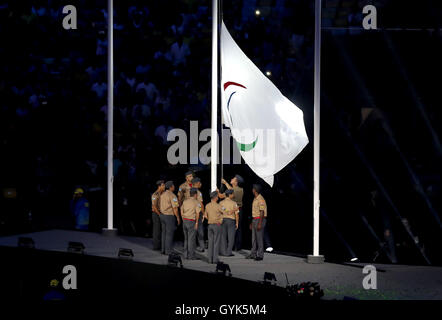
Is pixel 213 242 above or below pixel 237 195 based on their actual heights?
below

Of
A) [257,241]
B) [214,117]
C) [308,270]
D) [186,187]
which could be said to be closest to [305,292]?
[308,270]

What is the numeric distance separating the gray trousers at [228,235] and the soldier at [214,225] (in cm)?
42

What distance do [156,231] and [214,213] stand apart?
65.4 inches

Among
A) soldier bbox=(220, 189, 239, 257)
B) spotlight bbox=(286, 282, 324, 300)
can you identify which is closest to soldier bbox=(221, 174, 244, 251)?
soldier bbox=(220, 189, 239, 257)

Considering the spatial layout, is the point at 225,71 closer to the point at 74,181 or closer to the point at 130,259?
the point at 130,259

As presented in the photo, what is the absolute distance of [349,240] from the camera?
58.6 ft

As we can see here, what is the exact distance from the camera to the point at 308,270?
13.5 m

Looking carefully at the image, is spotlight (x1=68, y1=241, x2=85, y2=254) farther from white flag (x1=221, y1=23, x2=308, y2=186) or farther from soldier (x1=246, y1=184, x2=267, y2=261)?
white flag (x1=221, y1=23, x2=308, y2=186)

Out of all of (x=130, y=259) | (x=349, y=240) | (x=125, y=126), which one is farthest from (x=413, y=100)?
(x=130, y=259)

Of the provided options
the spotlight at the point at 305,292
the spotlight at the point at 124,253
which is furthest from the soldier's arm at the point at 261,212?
the spotlight at the point at 305,292

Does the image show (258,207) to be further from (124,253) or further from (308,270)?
(124,253)

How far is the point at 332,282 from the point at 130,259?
3.05 meters

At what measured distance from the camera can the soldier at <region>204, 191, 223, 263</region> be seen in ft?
45.8

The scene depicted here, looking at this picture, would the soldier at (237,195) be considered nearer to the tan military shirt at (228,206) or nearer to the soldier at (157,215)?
the tan military shirt at (228,206)
